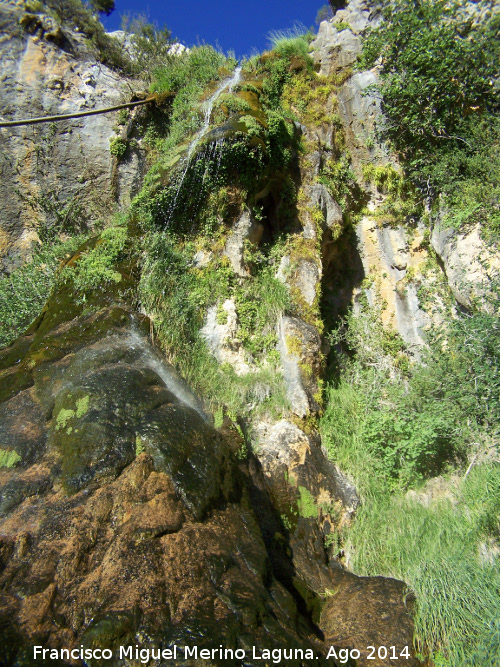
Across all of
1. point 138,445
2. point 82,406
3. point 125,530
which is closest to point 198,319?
point 82,406

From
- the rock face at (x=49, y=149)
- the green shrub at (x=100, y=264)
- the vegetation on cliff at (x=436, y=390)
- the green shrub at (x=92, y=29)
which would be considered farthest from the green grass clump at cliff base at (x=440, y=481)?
the green shrub at (x=92, y=29)

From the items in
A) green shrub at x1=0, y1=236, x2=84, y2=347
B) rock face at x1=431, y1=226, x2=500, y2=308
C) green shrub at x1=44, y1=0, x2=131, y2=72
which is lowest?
green shrub at x1=0, y1=236, x2=84, y2=347

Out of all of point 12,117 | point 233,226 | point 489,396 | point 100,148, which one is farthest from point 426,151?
point 12,117

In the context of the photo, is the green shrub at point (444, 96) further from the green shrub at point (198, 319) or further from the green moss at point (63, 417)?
the green moss at point (63, 417)

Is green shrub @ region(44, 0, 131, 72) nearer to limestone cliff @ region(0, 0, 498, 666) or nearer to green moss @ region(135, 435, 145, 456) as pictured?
limestone cliff @ region(0, 0, 498, 666)

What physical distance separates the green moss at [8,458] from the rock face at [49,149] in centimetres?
631

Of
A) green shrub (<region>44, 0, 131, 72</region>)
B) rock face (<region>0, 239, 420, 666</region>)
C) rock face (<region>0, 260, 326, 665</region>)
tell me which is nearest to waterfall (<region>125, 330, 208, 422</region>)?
rock face (<region>0, 239, 420, 666</region>)

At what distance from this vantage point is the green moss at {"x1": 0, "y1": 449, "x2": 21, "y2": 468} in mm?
4066

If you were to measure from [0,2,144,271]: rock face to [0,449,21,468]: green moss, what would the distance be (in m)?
6.31

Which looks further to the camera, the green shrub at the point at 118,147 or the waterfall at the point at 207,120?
the green shrub at the point at 118,147

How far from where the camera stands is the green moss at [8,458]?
4.07 m

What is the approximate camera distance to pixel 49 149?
9.70m

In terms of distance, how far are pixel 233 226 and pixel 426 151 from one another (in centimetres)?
431

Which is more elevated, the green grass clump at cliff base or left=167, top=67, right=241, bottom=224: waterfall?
left=167, top=67, right=241, bottom=224: waterfall
